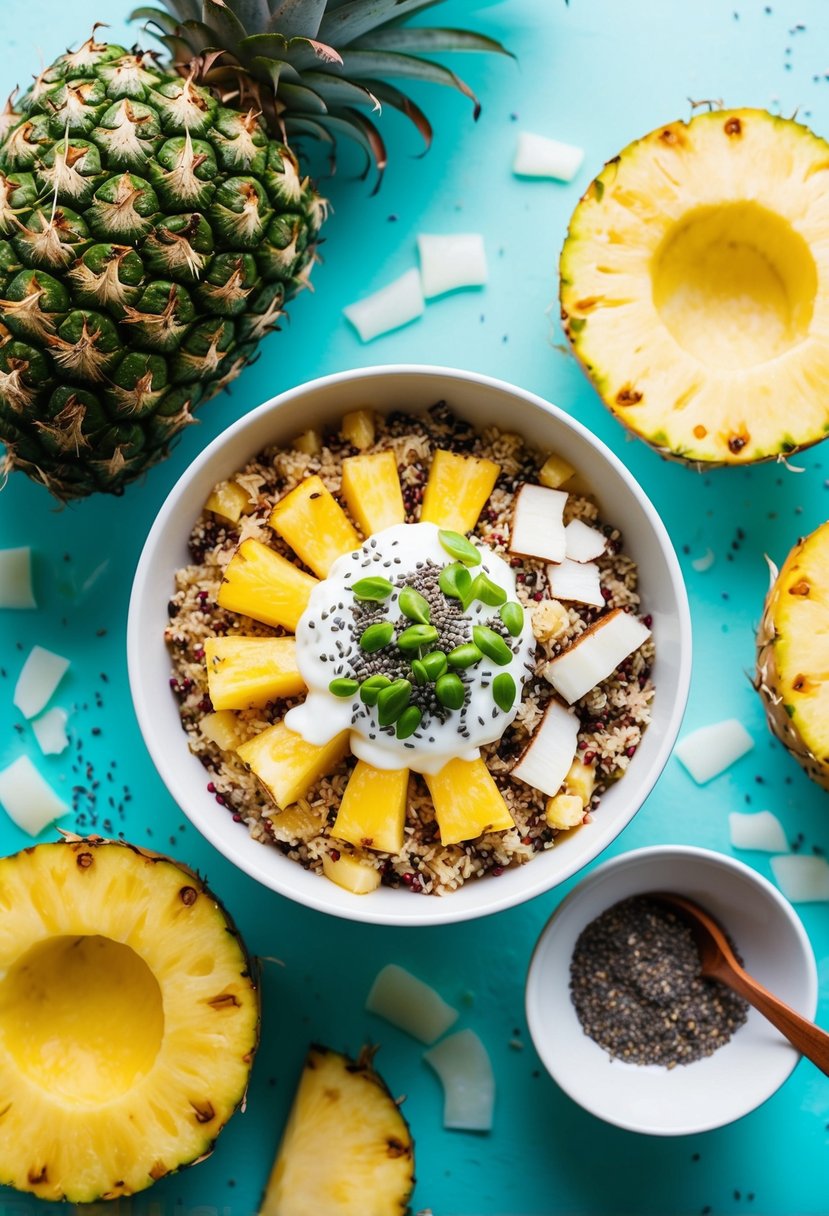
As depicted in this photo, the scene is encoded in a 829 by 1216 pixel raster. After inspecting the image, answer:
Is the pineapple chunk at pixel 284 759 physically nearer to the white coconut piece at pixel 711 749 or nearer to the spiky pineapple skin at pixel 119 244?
the spiky pineapple skin at pixel 119 244

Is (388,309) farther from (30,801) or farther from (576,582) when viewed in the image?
(30,801)

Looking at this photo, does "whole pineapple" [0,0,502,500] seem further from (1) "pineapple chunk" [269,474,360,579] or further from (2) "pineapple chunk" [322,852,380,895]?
(2) "pineapple chunk" [322,852,380,895]

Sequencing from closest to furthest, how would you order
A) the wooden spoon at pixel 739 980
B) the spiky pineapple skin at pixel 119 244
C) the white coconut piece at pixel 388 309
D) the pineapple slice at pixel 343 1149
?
the spiky pineapple skin at pixel 119 244
the wooden spoon at pixel 739 980
the pineapple slice at pixel 343 1149
the white coconut piece at pixel 388 309

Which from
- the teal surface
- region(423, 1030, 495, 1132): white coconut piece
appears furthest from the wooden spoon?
region(423, 1030, 495, 1132): white coconut piece

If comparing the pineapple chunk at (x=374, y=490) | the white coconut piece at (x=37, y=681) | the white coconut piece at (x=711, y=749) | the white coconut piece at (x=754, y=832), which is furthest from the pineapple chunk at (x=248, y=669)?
the white coconut piece at (x=754, y=832)

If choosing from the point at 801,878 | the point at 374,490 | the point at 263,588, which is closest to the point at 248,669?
the point at 263,588
